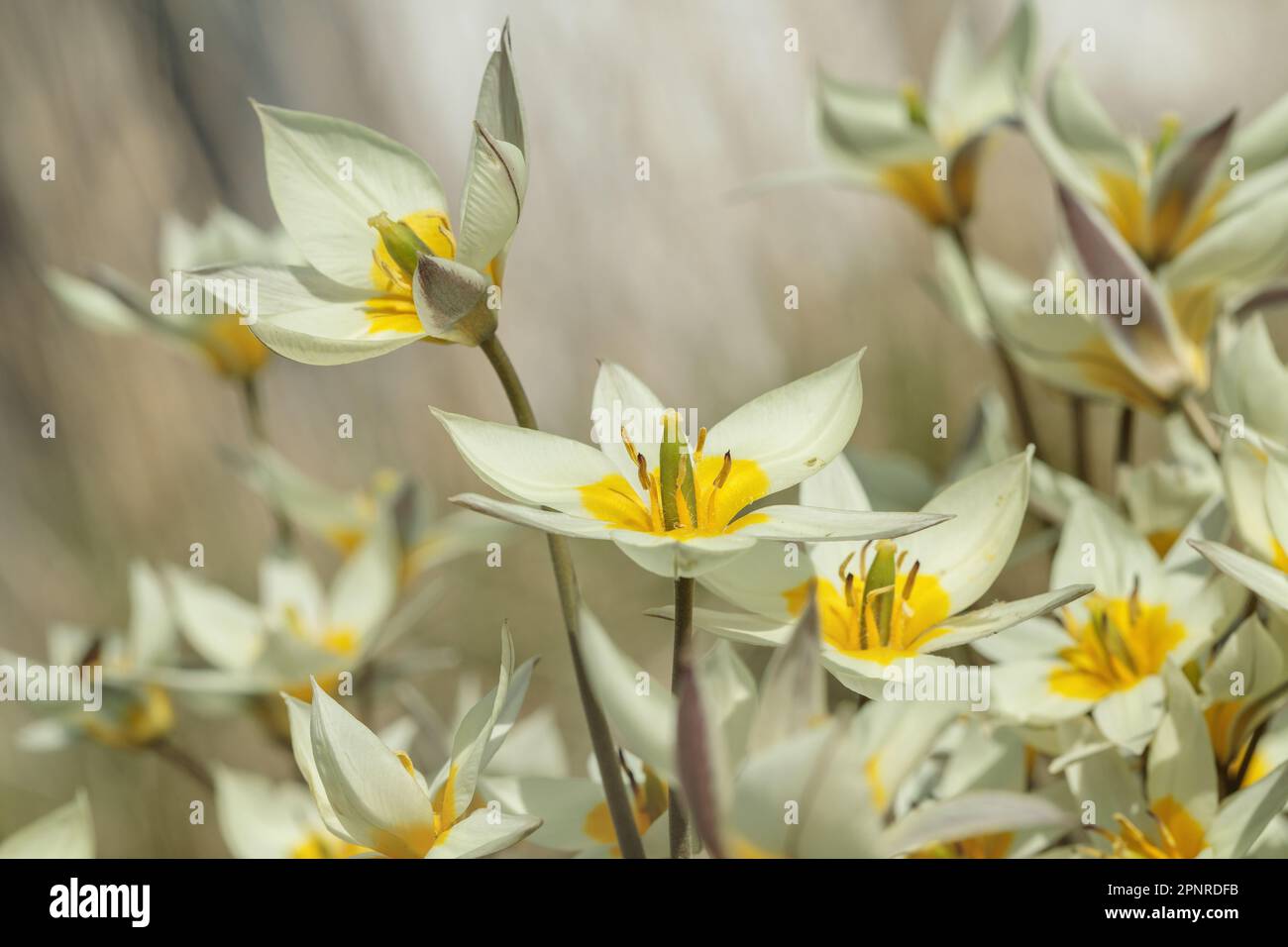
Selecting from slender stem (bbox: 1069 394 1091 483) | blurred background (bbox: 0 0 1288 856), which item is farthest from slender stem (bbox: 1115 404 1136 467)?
blurred background (bbox: 0 0 1288 856)

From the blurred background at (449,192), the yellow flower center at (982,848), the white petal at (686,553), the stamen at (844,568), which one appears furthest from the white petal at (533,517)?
the blurred background at (449,192)

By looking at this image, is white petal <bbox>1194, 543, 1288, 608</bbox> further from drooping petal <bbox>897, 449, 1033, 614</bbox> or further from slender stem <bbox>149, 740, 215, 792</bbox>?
slender stem <bbox>149, 740, 215, 792</bbox>

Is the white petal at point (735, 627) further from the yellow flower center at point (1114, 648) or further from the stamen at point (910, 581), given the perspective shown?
the yellow flower center at point (1114, 648)

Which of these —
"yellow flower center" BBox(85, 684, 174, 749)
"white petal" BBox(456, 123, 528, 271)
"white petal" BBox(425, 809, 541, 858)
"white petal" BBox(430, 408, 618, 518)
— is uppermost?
"white petal" BBox(456, 123, 528, 271)

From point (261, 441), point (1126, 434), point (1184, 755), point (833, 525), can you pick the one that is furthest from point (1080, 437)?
point (261, 441)
